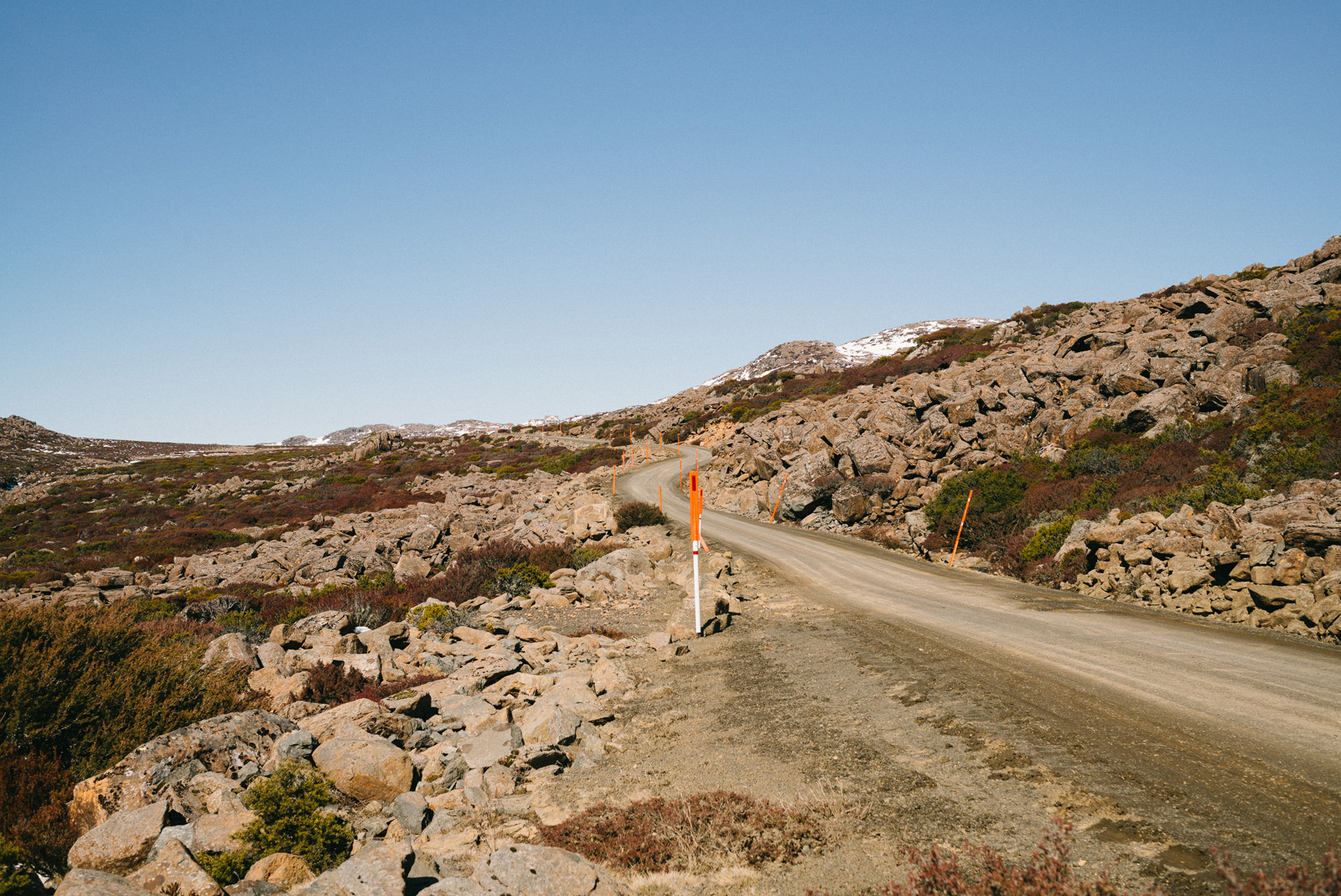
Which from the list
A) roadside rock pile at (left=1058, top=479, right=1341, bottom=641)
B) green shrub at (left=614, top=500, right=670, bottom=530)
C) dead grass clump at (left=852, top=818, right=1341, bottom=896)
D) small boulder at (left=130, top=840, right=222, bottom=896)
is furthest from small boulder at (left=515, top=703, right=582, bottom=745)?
green shrub at (left=614, top=500, right=670, bottom=530)

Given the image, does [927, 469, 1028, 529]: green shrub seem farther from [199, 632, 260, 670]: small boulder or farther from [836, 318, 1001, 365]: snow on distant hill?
[836, 318, 1001, 365]: snow on distant hill

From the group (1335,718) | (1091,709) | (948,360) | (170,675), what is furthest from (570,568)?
(948,360)

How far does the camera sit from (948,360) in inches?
1922

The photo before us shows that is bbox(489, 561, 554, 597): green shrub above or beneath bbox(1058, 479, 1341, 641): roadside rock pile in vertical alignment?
beneath

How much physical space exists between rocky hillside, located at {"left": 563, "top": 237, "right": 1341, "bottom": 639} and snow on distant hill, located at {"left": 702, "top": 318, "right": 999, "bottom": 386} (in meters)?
91.9

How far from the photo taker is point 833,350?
145m

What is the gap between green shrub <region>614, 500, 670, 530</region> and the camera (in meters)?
25.6

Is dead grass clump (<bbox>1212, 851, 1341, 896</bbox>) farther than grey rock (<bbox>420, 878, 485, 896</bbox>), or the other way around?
grey rock (<bbox>420, 878, 485, 896</bbox>)

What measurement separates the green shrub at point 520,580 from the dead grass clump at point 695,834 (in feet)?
38.1

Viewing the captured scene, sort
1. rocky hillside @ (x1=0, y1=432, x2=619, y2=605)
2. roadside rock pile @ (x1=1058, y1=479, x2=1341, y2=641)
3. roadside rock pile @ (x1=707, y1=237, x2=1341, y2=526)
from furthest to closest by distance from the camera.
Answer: rocky hillside @ (x1=0, y1=432, x2=619, y2=605)
roadside rock pile @ (x1=707, y1=237, x2=1341, y2=526)
roadside rock pile @ (x1=1058, y1=479, x2=1341, y2=641)

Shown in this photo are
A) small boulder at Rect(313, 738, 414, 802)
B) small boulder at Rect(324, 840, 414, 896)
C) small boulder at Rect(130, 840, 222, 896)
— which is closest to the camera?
small boulder at Rect(324, 840, 414, 896)

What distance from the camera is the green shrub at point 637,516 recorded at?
1006 inches

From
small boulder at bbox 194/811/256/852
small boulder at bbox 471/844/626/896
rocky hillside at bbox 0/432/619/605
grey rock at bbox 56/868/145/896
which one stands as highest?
grey rock at bbox 56/868/145/896

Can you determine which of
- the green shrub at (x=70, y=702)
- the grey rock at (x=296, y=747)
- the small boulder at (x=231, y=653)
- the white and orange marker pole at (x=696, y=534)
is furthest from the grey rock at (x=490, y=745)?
the white and orange marker pole at (x=696, y=534)
